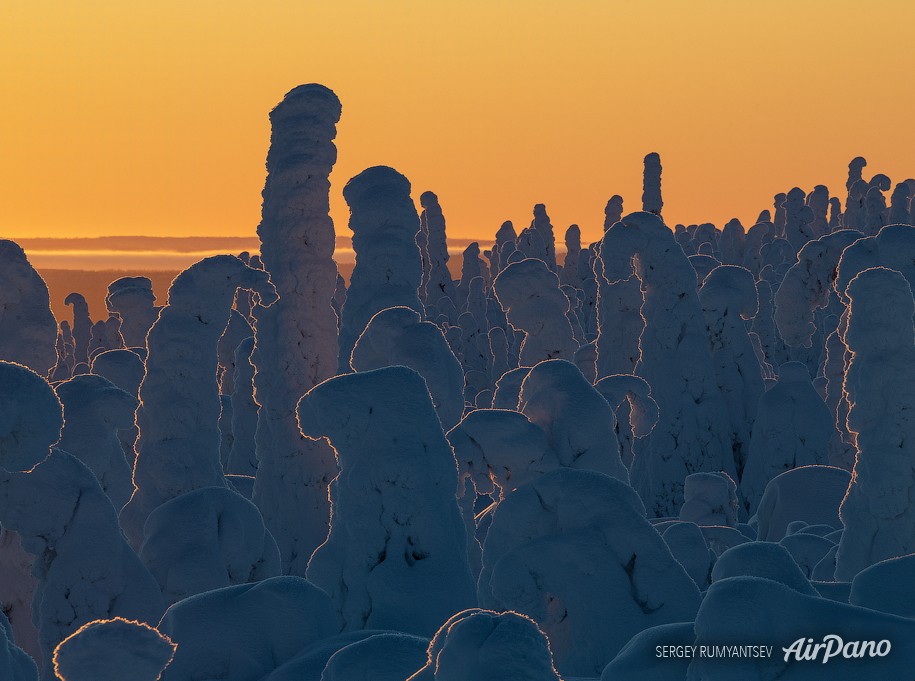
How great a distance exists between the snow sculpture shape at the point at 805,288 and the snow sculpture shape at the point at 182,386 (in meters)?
8.31

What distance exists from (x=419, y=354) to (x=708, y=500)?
251 inches

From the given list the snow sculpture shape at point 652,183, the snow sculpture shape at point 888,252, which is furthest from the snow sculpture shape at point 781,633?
the snow sculpture shape at point 652,183

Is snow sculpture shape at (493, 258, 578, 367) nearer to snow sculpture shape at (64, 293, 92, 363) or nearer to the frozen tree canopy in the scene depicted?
the frozen tree canopy

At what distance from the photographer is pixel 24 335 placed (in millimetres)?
17672

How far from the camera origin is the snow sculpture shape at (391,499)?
1030 centimetres

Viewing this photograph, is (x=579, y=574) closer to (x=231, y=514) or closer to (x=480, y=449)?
(x=480, y=449)

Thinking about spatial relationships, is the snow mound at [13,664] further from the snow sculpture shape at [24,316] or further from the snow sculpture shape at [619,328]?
the snow sculpture shape at [619,328]

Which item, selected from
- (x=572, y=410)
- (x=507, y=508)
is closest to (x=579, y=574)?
(x=507, y=508)

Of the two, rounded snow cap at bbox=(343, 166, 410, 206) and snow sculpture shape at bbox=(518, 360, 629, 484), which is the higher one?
rounded snow cap at bbox=(343, 166, 410, 206)

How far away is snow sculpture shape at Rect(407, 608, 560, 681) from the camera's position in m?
5.75

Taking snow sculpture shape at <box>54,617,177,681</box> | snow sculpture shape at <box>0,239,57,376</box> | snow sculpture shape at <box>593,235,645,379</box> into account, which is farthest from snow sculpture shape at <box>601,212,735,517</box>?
snow sculpture shape at <box>54,617,177,681</box>

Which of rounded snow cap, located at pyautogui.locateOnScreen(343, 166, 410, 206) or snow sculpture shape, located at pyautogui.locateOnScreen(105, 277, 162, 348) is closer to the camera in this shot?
rounded snow cap, located at pyautogui.locateOnScreen(343, 166, 410, 206)

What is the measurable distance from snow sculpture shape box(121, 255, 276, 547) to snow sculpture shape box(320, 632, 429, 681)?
29.5 ft

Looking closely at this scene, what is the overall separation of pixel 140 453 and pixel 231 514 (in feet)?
9.46
